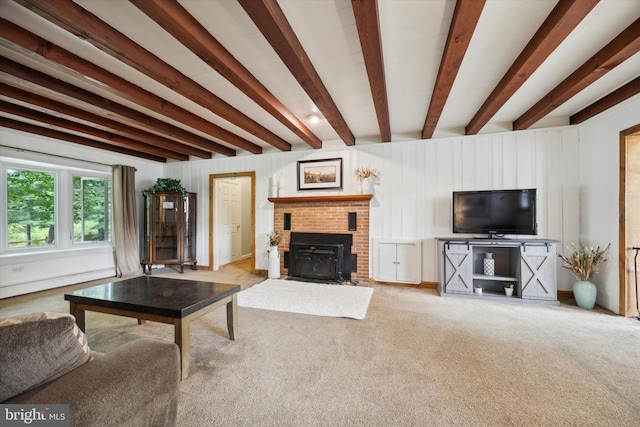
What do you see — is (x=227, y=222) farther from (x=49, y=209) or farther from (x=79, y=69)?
(x=79, y=69)

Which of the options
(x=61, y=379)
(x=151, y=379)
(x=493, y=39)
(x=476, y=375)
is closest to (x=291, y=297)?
(x=476, y=375)

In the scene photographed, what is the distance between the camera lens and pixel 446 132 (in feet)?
13.5

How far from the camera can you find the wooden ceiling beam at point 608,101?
2613 millimetres

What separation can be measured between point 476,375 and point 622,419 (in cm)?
72

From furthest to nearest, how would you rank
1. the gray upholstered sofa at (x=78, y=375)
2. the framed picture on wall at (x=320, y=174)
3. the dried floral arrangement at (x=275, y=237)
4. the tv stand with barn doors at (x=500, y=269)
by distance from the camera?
the dried floral arrangement at (x=275, y=237), the framed picture on wall at (x=320, y=174), the tv stand with barn doors at (x=500, y=269), the gray upholstered sofa at (x=78, y=375)

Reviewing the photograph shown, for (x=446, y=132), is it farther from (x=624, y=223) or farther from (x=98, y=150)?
(x=98, y=150)

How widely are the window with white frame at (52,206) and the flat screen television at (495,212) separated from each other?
20.8 ft

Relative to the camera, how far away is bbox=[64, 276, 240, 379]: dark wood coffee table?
185cm

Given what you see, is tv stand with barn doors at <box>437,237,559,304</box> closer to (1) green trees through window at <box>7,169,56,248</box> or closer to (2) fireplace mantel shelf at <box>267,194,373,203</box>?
(2) fireplace mantel shelf at <box>267,194,373,203</box>

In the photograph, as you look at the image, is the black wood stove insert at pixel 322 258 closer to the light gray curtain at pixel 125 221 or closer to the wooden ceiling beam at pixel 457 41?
the wooden ceiling beam at pixel 457 41

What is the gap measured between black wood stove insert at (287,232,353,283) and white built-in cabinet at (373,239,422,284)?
0.50 m

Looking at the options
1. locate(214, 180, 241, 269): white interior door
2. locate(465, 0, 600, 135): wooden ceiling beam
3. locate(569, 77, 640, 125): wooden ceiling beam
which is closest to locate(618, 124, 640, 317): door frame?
locate(569, 77, 640, 125): wooden ceiling beam

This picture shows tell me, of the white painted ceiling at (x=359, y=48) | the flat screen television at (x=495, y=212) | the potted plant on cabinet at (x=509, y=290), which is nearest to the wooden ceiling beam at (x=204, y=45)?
the white painted ceiling at (x=359, y=48)

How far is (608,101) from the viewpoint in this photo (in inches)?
116
